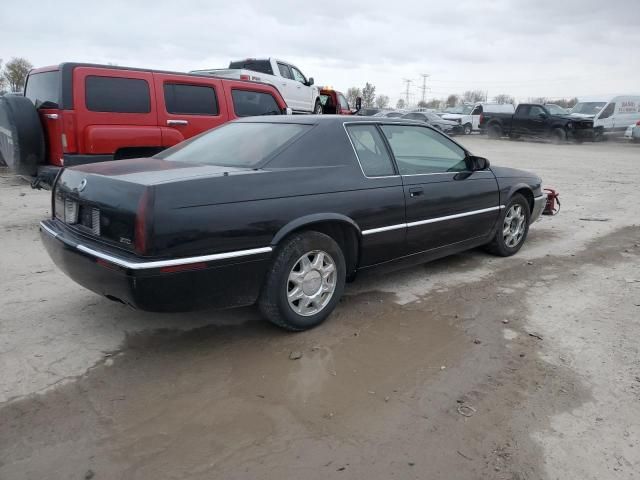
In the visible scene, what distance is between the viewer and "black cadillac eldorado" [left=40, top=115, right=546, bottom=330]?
9.36 ft

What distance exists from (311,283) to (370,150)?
124 centimetres

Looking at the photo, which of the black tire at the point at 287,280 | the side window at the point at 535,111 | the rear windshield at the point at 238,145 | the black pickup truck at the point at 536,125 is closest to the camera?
the black tire at the point at 287,280

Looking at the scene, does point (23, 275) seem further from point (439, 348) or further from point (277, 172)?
point (439, 348)

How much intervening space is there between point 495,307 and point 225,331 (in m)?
2.15

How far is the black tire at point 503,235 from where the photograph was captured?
5.25 metres

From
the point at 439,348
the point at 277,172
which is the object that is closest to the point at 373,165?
the point at 277,172

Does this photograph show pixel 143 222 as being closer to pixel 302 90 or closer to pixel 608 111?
pixel 302 90

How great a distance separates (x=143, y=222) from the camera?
2.76 metres

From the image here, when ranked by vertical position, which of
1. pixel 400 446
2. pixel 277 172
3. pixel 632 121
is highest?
pixel 632 121

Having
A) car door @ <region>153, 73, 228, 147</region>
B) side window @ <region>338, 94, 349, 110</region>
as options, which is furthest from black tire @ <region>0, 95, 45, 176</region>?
side window @ <region>338, 94, 349, 110</region>

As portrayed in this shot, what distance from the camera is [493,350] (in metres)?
3.34

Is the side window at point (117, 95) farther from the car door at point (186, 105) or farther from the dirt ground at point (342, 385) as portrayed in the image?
the dirt ground at point (342, 385)

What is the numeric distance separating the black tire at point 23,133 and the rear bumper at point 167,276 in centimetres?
312

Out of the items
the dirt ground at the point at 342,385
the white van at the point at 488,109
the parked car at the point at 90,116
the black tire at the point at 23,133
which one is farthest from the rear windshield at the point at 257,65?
the white van at the point at 488,109
